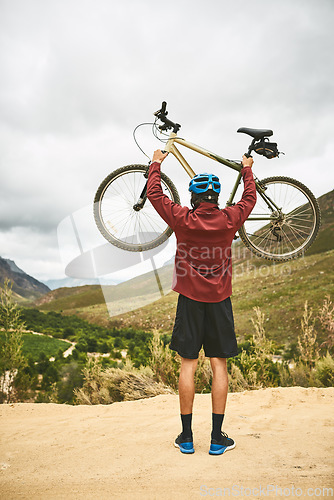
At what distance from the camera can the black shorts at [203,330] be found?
10.5ft

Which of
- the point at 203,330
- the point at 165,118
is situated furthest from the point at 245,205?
the point at 165,118

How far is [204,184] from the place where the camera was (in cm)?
332

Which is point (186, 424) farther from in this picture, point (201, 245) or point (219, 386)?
point (201, 245)

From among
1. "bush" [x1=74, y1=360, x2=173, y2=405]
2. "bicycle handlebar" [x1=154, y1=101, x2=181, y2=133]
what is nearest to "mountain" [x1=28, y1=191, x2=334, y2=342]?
"bush" [x1=74, y1=360, x2=173, y2=405]

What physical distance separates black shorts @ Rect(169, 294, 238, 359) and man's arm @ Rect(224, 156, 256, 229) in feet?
2.57

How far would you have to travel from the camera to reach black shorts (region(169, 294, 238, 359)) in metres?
3.19

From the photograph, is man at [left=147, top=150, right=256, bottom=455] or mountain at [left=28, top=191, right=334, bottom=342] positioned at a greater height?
mountain at [left=28, top=191, right=334, bottom=342]

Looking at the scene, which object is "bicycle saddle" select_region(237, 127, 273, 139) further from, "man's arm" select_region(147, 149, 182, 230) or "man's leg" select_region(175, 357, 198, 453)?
"man's leg" select_region(175, 357, 198, 453)

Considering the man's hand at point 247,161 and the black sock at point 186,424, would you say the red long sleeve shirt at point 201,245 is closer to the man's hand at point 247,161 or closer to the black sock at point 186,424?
the man's hand at point 247,161

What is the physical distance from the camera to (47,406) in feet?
20.5

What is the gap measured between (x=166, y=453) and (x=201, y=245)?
1.97 m

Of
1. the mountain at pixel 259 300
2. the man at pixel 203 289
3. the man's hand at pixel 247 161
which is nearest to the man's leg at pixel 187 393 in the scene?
the man at pixel 203 289

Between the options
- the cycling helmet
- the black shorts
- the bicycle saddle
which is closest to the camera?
the black shorts

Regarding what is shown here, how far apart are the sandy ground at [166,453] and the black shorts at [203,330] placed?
0.92 metres
